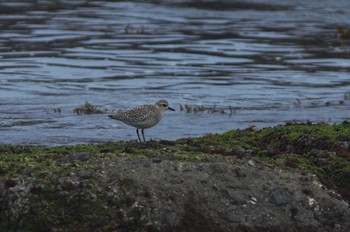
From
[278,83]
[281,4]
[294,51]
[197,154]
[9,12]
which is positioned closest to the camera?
[197,154]

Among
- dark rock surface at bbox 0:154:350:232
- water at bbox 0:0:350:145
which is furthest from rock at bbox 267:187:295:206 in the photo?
water at bbox 0:0:350:145

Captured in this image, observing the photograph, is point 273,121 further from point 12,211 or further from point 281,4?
point 281,4

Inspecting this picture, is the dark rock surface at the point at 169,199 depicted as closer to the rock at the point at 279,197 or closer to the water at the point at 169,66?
the rock at the point at 279,197

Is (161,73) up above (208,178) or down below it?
below

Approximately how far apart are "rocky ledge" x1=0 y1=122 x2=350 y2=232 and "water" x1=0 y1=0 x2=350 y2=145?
18.8 ft

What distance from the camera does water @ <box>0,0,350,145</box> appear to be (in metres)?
17.8

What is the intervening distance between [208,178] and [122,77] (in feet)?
42.0

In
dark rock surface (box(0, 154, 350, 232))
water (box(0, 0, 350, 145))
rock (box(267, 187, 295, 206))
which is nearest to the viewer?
dark rock surface (box(0, 154, 350, 232))

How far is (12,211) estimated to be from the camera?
9.04 m

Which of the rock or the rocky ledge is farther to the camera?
the rock

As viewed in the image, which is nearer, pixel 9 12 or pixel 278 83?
pixel 278 83

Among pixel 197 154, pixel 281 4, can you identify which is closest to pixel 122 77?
pixel 197 154

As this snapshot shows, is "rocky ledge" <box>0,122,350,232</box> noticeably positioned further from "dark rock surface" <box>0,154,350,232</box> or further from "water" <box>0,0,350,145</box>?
"water" <box>0,0,350,145</box>

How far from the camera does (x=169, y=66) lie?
23.8m
